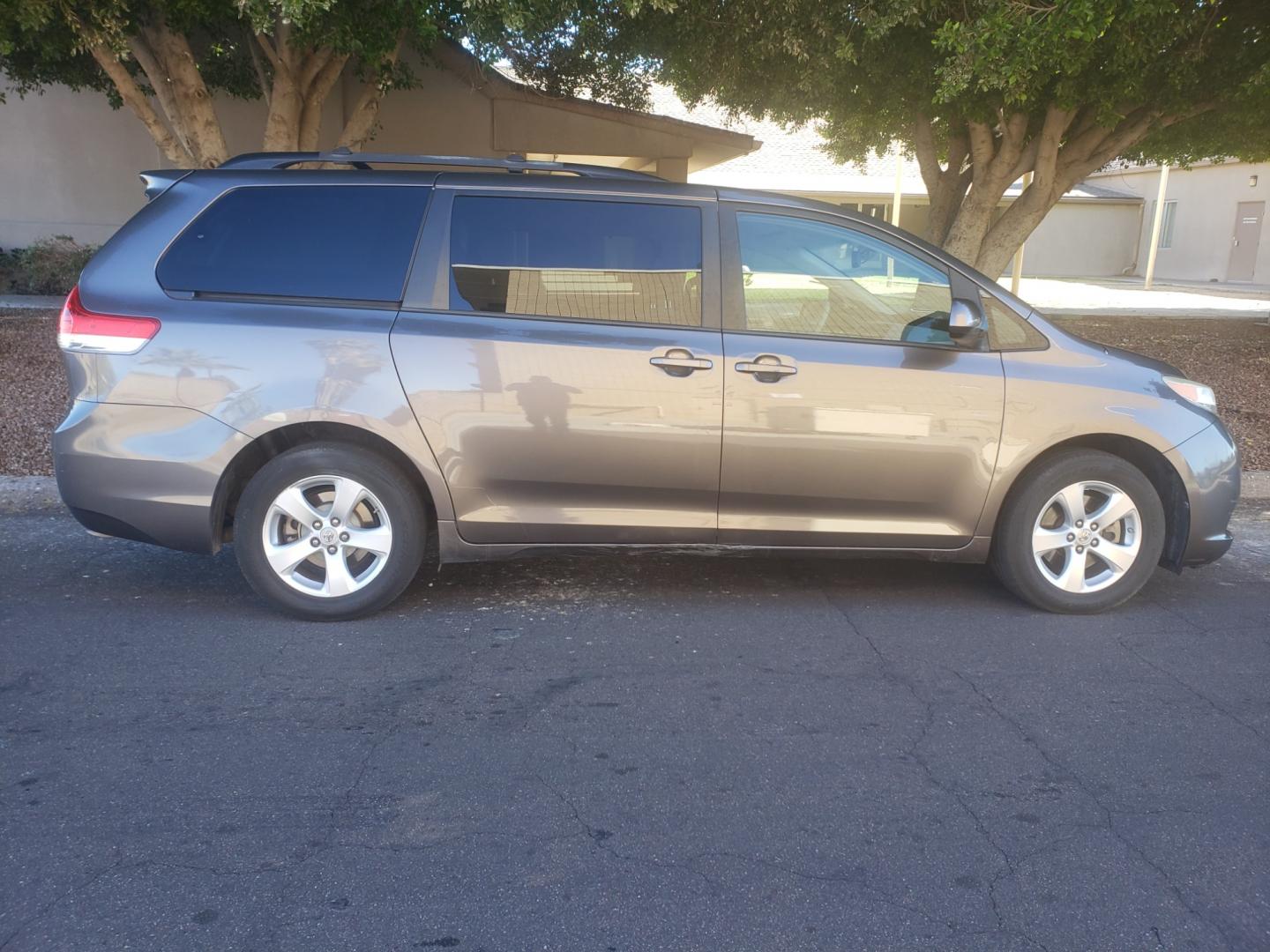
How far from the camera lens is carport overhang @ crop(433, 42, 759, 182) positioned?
53.1 ft

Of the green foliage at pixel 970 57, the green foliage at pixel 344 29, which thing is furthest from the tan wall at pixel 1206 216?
the green foliage at pixel 344 29

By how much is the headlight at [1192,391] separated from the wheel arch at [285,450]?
3507 millimetres

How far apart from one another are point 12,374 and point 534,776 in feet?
28.2

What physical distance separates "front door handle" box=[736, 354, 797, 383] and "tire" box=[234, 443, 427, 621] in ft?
5.17

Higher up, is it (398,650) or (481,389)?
(481,389)


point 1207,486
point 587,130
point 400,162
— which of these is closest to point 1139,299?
point 587,130

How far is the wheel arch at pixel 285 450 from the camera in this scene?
452 cm

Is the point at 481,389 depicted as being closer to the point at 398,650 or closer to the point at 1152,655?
the point at 398,650

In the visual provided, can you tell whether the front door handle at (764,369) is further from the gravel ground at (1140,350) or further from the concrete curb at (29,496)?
the gravel ground at (1140,350)

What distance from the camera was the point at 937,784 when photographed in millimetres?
3361

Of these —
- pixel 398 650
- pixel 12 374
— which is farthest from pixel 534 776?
pixel 12 374

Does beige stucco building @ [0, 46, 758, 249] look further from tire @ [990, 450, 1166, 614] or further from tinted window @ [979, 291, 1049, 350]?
tire @ [990, 450, 1166, 614]

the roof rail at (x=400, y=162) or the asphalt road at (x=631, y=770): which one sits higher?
the roof rail at (x=400, y=162)

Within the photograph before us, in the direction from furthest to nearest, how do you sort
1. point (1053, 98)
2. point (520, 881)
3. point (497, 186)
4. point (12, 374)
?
point (1053, 98)
point (12, 374)
point (497, 186)
point (520, 881)
